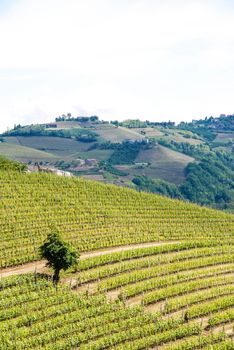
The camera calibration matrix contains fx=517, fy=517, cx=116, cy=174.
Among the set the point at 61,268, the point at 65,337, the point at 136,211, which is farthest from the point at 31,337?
the point at 136,211

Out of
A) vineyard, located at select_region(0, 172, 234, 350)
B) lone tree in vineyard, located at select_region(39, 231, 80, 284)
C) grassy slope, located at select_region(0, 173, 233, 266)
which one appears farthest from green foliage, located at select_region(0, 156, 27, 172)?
lone tree in vineyard, located at select_region(39, 231, 80, 284)

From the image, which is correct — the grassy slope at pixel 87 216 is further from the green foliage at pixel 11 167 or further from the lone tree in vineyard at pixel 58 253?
the lone tree in vineyard at pixel 58 253

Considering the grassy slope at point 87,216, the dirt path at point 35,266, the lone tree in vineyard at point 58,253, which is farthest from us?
the grassy slope at point 87,216

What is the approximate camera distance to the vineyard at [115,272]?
39594 millimetres

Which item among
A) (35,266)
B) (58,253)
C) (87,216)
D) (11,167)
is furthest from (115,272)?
(11,167)

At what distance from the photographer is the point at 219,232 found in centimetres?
7588

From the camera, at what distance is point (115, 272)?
53.2 meters

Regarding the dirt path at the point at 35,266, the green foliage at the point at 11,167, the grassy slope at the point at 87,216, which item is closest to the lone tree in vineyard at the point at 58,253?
the dirt path at the point at 35,266

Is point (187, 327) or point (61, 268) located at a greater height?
point (61, 268)

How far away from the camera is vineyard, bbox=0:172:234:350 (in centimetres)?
3959

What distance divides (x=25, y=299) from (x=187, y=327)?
13.9 metres

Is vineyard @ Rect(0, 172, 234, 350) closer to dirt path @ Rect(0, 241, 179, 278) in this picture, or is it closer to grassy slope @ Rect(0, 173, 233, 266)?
grassy slope @ Rect(0, 173, 233, 266)

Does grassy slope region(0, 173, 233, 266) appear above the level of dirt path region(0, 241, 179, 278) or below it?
above

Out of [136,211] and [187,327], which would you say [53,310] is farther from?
[136,211]
